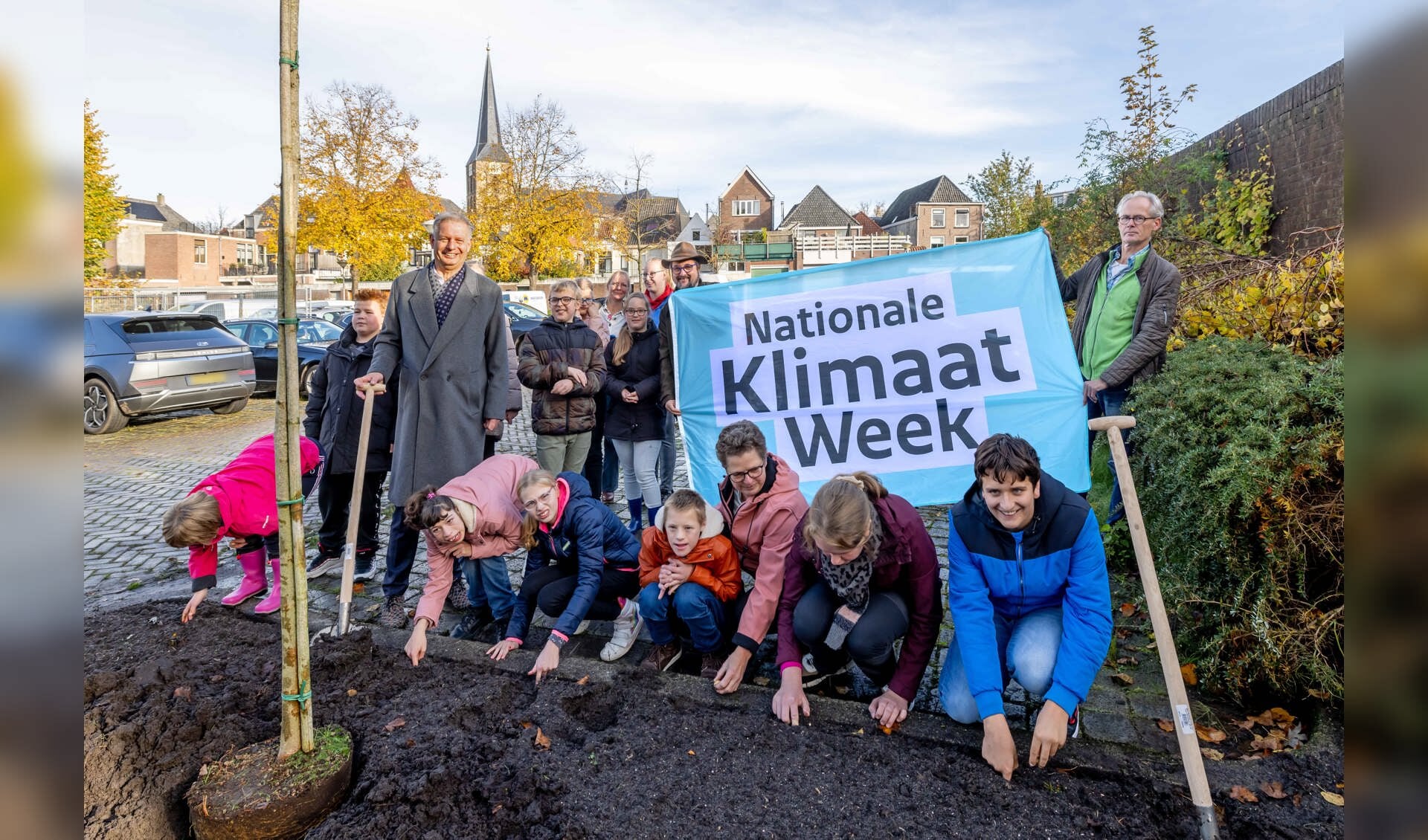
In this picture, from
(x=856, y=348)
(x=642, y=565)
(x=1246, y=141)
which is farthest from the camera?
(x=1246, y=141)

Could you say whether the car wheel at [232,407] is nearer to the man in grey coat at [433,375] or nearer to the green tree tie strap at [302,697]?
the man in grey coat at [433,375]

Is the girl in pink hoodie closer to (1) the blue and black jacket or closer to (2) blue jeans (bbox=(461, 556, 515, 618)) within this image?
(2) blue jeans (bbox=(461, 556, 515, 618))

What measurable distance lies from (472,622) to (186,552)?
2.97 meters

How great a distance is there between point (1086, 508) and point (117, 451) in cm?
1073

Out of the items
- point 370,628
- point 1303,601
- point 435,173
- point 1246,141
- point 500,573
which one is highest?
point 435,173

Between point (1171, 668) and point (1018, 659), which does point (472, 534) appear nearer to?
point (1018, 659)

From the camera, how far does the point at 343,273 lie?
48.8m

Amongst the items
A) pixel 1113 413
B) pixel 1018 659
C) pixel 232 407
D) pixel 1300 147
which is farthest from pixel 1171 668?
pixel 232 407

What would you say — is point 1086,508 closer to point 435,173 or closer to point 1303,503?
point 1303,503

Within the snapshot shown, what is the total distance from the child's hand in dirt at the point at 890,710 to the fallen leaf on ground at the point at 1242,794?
109 centimetres

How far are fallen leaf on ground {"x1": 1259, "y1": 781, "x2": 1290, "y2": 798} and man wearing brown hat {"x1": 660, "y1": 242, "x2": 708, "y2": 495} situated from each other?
3575mm

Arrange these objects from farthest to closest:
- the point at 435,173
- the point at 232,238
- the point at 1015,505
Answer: the point at 232,238 < the point at 435,173 < the point at 1015,505

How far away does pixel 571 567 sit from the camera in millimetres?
4020
